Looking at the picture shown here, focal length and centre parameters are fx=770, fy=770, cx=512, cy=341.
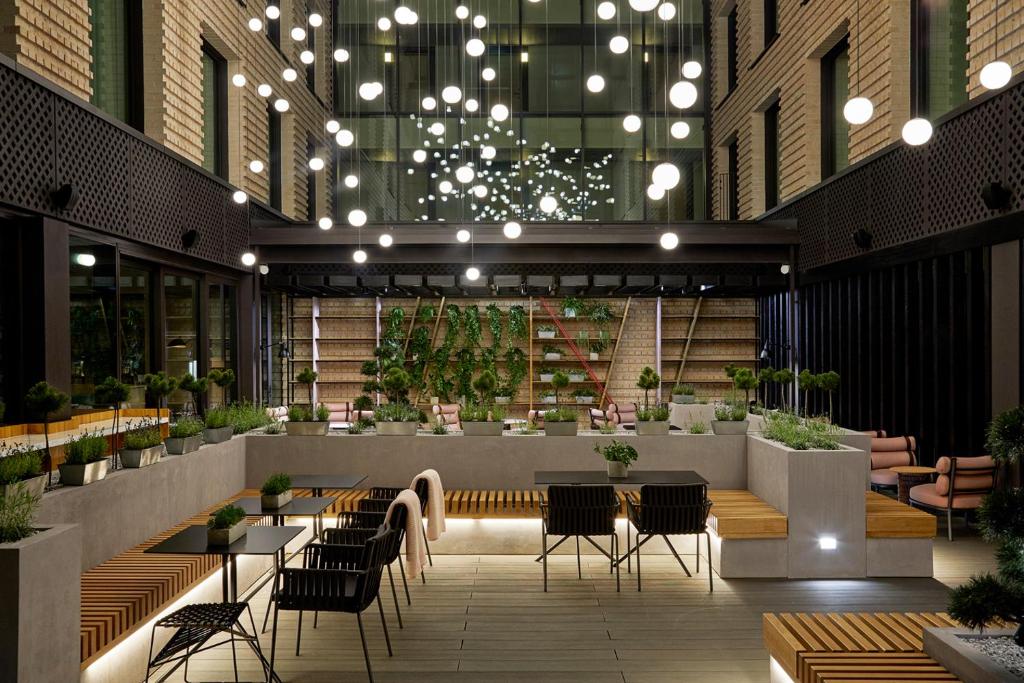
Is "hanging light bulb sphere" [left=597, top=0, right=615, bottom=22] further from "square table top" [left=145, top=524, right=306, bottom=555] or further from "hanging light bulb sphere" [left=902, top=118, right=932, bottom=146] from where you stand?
"square table top" [left=145, top=524, right=306, bottom=555]

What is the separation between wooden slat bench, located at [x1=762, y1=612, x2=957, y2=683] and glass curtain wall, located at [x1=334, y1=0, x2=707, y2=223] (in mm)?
11654

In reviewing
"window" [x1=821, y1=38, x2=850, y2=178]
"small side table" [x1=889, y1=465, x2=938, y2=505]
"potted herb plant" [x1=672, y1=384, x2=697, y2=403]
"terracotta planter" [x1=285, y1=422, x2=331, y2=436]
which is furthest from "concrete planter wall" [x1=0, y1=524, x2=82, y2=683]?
"window" [x1=821, y1=38, x2=850, y2=178]

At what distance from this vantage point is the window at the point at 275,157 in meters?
13.2

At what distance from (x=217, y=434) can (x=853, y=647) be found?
555 cm

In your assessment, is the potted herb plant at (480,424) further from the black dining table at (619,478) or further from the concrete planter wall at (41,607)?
the concrete planter wall at (41,607)

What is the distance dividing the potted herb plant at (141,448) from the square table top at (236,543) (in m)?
1.09

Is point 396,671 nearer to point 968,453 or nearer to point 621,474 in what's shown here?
point 621,474

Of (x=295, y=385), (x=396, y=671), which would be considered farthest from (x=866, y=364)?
(x=295, y=385)

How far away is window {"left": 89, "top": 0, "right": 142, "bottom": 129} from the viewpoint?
755 centimetres

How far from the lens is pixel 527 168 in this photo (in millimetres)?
15414

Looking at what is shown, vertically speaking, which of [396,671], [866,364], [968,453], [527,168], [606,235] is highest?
[527,168]

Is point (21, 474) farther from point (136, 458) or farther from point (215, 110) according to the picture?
point (215, 110)

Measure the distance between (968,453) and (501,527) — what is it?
4615mm

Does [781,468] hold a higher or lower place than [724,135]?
lower
